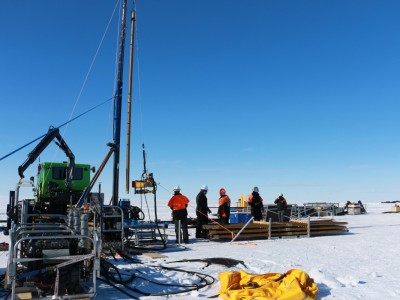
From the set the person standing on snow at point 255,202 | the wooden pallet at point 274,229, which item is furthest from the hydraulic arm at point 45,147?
the person standing on snow at point 255,202

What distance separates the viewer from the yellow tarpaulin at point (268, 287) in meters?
5.08

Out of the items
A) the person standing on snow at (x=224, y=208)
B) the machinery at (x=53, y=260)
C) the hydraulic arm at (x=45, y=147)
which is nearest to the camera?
the machinery at (x=53, y=260)

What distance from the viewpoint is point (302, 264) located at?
805 cm

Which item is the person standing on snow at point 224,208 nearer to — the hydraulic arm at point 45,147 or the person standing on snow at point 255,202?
the person standing on snow at point 255,202

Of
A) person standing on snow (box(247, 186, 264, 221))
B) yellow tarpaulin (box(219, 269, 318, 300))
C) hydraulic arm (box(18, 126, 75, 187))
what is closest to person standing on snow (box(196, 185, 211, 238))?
person standing on snow (box(247, 186, 264, 221))

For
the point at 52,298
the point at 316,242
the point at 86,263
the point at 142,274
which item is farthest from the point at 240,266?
the point at 316,242

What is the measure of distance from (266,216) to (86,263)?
14639 millimetres

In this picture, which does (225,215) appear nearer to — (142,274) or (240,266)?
(240,266)

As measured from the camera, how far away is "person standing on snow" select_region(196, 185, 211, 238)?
42.3ft

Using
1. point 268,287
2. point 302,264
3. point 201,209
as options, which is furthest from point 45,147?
point 268,287

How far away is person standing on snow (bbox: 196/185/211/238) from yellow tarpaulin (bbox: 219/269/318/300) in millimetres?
6980

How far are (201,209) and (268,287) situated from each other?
24.8ft

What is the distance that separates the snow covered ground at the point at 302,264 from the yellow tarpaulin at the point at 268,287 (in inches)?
9.5

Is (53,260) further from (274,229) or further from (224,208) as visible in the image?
(274,229)
